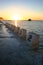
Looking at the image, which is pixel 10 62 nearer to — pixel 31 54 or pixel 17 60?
pixel 17 60

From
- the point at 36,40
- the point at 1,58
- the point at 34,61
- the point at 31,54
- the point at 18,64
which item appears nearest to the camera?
the point at 18,64

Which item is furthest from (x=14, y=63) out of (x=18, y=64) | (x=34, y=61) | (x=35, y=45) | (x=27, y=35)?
(x=27, y=35)

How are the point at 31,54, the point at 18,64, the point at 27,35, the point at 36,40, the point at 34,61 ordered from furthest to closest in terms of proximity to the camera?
the point at 27,35 → the point at 36,40 → the point at 31,54 → the point at 34,61 → the point at 18,64

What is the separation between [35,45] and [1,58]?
11.5 ft

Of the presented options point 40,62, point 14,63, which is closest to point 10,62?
point 14,63

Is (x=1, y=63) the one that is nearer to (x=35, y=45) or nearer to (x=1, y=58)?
(x=1, y=58)

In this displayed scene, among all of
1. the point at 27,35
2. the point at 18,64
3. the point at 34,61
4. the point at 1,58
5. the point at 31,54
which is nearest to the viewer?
the point at 18,64

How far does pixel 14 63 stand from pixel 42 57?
84.9 inches

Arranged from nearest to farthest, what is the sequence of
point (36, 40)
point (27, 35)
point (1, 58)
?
point (1, 58) → point (36, 40) → point (27, 35)

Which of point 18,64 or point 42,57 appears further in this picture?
point 42,57

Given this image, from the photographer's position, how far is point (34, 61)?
893 cm

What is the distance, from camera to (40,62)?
8.84 meters

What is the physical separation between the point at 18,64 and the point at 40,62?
1.32 meters

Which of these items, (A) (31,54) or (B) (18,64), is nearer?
(B) (18,64)
